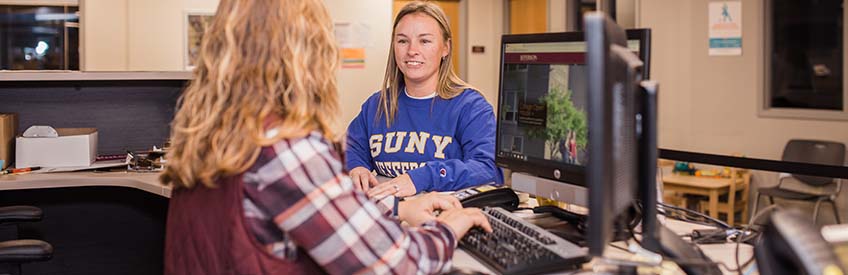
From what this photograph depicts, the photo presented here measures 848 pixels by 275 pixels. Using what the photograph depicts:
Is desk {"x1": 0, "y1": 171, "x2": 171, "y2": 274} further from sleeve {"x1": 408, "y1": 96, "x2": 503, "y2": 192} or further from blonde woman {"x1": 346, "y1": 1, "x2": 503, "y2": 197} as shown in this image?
sleeve {"x1": 408, "y1": 96, "x2": 503, "y2": 192}

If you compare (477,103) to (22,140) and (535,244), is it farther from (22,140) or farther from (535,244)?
(22,140)

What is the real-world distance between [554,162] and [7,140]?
2.27m

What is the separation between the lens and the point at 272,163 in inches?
51.8

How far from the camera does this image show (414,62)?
2.62 meters

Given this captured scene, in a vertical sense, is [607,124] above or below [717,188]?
above

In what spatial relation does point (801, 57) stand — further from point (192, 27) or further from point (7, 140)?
point (7, 140)

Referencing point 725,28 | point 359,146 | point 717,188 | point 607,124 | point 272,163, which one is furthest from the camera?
point 725,28

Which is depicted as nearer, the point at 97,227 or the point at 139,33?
the point at 97,227

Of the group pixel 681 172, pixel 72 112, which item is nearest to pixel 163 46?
pixel 72 112

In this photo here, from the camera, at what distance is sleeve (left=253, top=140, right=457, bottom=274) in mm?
1314

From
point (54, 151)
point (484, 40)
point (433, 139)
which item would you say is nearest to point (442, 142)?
point (433, 139)

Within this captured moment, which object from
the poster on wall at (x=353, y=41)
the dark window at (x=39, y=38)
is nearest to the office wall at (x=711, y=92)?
the poster on wall at (x=353, y=41)

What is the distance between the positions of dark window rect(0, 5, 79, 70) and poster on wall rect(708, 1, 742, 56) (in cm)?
400

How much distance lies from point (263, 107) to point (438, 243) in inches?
14.6
